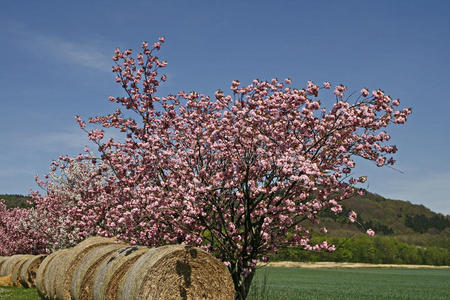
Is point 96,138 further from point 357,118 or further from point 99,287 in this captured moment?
point 357,118

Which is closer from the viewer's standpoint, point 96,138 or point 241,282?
point 241,282

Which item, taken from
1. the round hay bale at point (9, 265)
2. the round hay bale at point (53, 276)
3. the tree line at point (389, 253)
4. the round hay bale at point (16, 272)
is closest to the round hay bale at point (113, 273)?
the round hay bale at point (53, 276)

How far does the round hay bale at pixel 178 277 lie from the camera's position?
29.0ft

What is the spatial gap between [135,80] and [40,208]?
2043 centimetres

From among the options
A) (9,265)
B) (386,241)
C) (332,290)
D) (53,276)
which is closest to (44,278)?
(53,276)

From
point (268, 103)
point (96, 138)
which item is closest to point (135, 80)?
point (96, 138)

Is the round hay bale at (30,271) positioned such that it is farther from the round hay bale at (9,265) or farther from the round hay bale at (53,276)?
the round hay bale at (53,276)

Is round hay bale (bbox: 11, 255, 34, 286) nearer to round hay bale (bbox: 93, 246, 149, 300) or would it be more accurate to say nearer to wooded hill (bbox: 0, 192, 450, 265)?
wooded hill (bbox: 0, 192, 450, 265)

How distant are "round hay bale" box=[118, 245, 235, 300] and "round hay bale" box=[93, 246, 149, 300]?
147cm

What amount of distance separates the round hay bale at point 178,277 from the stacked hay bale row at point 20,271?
1629 cm

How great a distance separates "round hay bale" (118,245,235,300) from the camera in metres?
8.84

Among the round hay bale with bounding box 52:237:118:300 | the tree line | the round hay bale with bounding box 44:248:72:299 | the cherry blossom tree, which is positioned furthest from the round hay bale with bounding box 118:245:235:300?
the tree line

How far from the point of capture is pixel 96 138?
14805 millimetres

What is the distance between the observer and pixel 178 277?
29.8ft
